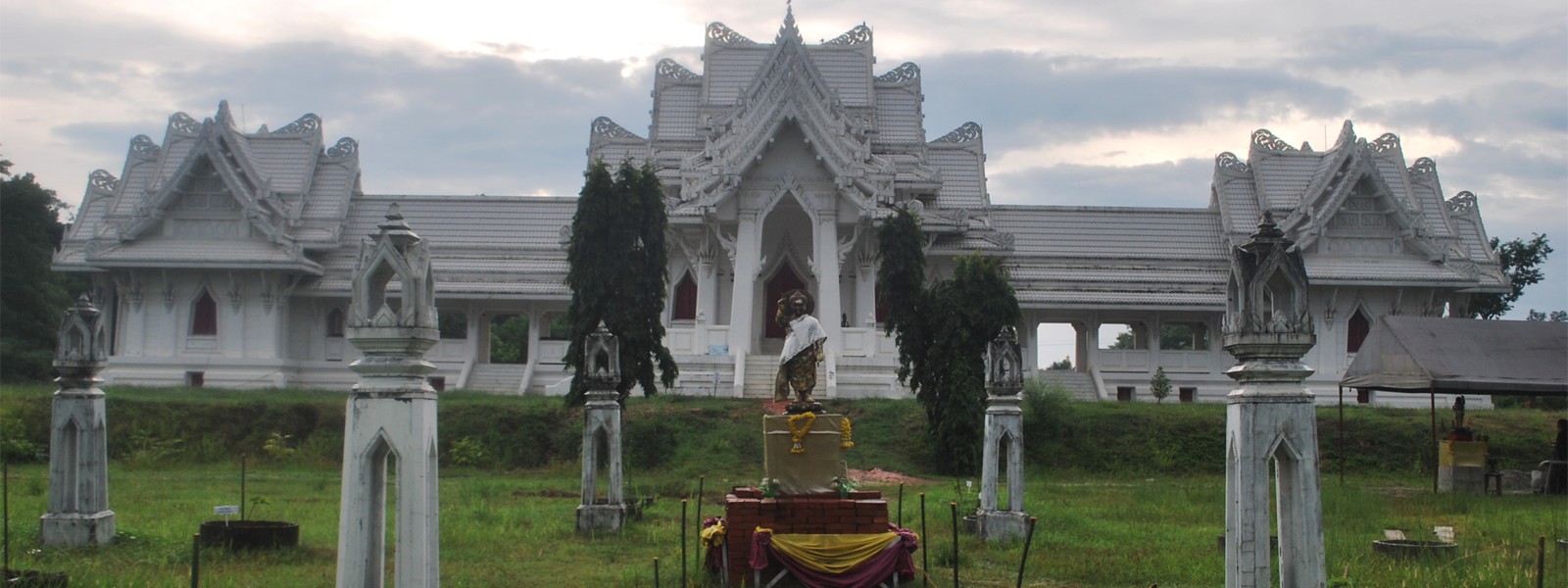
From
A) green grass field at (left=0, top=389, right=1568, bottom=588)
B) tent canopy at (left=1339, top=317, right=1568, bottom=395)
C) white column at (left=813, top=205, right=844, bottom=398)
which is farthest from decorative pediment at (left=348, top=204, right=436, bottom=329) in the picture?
white column at (left=813, top=205, right=844, bottom=398)

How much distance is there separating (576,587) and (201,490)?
10.6 m

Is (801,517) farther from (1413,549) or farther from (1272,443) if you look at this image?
(1413,549)

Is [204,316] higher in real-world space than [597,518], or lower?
higher

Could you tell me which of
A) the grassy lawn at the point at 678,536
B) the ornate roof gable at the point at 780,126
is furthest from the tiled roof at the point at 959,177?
the grassy lawn at the point at 678,536

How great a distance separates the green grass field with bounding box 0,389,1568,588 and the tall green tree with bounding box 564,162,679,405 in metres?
1.66

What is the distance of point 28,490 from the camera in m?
19.1

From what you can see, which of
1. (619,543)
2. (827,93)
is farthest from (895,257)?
(619,543)

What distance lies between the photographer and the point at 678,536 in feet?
52.2

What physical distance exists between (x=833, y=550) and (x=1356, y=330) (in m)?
30.4

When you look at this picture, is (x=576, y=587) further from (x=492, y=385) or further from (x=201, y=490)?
(x=492, y=385)

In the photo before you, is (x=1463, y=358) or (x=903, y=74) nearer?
(x=1463, y=358)

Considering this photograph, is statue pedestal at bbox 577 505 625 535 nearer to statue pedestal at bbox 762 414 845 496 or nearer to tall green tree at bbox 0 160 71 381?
statue pedestal at bbox 762 414 845 496

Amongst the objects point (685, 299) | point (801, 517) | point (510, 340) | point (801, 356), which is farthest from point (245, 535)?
point (510, 340)

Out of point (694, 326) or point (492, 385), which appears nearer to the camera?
point (694, 326)
